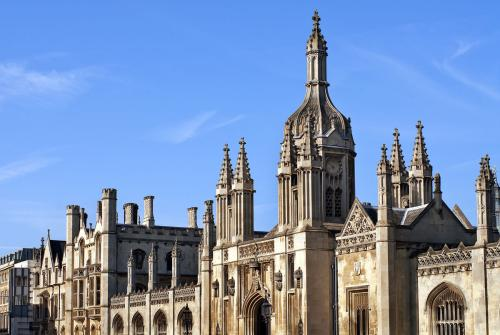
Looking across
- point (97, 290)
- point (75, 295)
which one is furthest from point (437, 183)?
point (75, 295)

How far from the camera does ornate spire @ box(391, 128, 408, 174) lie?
54141 millimetres

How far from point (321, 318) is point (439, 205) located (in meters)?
9.14

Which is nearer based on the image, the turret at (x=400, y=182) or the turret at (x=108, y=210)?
the turret at (x=400, y=182)

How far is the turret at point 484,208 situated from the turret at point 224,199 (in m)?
22.5

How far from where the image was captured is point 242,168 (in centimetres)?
6281

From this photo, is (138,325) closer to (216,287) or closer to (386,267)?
(216,287)

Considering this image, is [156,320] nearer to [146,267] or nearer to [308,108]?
[146,267]

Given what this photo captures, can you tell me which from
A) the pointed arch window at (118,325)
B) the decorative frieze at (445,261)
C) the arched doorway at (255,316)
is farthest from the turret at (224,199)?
the pointed arch window at (118,325)

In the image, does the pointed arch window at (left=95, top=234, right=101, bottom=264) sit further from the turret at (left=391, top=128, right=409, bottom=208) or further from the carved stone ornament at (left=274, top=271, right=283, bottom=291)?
the turret at (left=391, top=128, right=409, bottom=208)

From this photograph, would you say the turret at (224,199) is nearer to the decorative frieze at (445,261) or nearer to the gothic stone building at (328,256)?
the gothic stone building at (328,256)

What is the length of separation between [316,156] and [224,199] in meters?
10.6

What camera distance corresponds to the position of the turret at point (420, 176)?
55375 mm

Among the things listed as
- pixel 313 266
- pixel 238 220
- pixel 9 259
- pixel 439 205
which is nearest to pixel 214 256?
pixel 238 220

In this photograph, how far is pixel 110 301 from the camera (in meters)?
82.1
